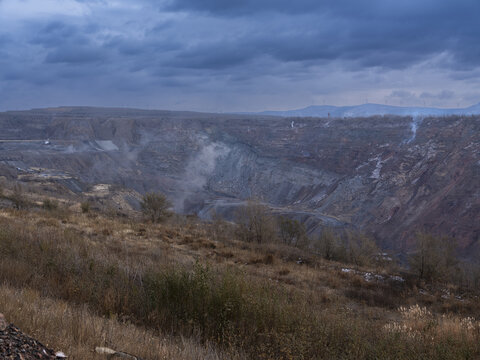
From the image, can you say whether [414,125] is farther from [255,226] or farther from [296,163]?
[255,226]

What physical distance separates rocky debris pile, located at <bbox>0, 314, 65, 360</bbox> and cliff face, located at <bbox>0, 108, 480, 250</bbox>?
5395 centimetres

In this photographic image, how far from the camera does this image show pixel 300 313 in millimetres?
4852

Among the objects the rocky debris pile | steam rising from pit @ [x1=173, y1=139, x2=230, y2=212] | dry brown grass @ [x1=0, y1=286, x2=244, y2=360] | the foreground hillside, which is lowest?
steam rising from pit @ [x1=173, y1=139, x2=230, y2=212]

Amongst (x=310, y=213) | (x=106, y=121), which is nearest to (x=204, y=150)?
(x=106, y=121)

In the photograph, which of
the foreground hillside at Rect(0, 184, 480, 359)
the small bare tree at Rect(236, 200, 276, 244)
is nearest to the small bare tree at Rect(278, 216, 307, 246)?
the small bare tree at Rect(236, 200, 276, 244)

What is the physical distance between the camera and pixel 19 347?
2895 millimetres

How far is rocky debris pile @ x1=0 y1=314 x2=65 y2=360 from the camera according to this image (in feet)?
9.11

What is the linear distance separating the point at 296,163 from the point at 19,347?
3415 inches

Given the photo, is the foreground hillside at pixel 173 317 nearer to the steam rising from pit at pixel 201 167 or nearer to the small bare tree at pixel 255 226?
the small bare tree at pixel 255 226

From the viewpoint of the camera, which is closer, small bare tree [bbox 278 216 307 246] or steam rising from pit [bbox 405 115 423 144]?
small bare tree [bbox 278 216 307 246]

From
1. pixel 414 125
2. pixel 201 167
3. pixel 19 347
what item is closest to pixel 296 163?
pixel 201 167

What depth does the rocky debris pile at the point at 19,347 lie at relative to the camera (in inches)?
109

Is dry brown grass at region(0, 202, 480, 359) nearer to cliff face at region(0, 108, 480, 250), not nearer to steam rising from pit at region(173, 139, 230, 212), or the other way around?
cliff face at region(0, 108, 480, 250)

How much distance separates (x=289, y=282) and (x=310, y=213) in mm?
53616
